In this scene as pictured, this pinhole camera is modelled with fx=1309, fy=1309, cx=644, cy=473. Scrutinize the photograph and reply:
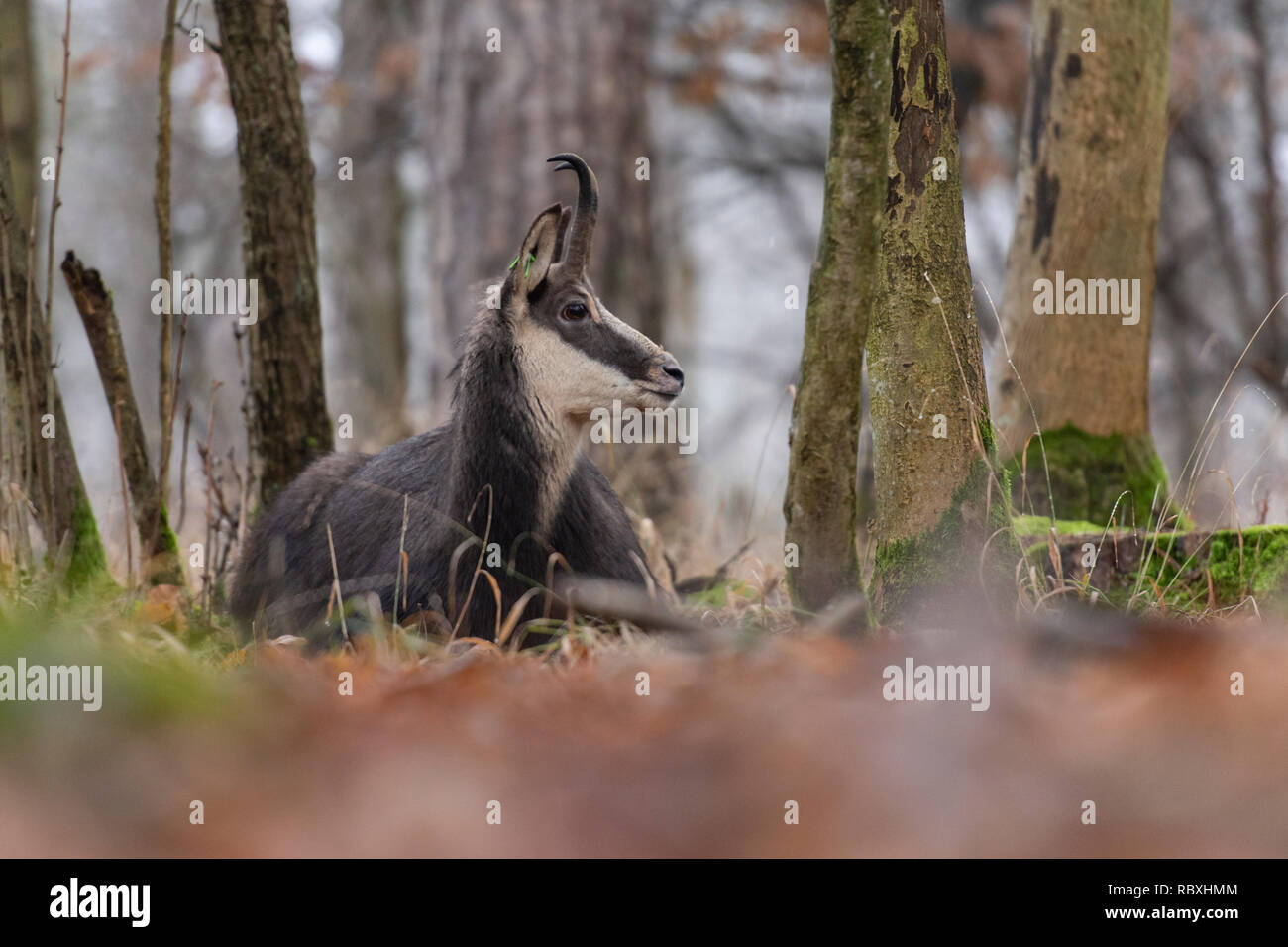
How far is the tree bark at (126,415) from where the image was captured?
4.68 m

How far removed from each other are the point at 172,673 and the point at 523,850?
0.75m

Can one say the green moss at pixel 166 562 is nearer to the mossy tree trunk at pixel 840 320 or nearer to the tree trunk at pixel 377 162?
the mossy tree trunk at pixel 840 320

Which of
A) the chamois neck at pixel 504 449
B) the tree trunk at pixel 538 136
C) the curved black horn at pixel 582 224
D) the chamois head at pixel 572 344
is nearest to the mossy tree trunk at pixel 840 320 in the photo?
the chamois head at pixel 572 344

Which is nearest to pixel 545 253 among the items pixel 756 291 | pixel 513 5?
pixel 513 5

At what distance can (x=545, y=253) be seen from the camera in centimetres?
490

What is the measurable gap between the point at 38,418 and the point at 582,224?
80.4 inches

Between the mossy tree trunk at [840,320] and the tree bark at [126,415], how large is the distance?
7.88 feet

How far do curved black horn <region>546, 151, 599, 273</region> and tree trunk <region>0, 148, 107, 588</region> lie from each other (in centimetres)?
189

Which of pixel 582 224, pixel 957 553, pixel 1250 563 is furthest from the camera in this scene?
pixel 582 224

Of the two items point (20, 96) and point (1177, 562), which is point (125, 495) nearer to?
point (20, 96)

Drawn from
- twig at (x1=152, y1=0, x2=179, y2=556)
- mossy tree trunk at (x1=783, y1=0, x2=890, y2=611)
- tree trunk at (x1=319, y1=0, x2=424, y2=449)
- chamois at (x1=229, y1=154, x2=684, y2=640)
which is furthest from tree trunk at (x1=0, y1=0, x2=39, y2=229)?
tree trunk at (x1=319, y1=0, x2=424, y2=449)

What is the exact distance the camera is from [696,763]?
2189 mm

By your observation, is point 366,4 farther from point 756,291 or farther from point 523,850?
point 756,291

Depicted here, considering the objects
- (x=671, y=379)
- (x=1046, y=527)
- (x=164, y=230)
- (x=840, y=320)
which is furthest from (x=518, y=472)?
(x=1046, y=527)
